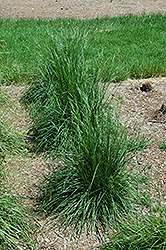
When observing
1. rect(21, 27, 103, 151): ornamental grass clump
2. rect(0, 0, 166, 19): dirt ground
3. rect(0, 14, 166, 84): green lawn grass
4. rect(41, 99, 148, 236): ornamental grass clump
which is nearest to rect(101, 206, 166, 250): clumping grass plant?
rect(41, 99, 148, 236): ornamental grass clump

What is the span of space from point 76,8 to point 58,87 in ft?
25.5

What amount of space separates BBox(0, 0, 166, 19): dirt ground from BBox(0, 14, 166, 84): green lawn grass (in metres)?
1.27

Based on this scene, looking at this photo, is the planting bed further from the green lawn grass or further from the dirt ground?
the dirt ground

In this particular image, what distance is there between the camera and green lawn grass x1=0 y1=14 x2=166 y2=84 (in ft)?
16.9

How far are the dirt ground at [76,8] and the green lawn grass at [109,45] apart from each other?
127 centimetres

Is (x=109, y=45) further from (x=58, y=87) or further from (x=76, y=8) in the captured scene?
(x=76, y=8)

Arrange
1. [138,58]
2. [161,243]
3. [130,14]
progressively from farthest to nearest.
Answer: [130,14]
[138,58]
[161,243]

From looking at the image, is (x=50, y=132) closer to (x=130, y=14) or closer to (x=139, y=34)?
(x=139, y=34)

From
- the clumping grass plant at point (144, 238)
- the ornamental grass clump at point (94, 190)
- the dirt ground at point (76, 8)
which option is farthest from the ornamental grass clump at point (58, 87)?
the dirt ground at point (76, 8)

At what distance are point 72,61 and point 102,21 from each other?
5222mm

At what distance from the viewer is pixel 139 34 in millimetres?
7555

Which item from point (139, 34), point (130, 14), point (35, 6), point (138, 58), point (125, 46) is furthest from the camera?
point (35, 6)

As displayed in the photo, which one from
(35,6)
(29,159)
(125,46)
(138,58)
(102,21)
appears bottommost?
(29,159)

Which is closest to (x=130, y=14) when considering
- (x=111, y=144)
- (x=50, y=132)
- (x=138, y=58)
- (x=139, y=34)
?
(x=139, y=34)
